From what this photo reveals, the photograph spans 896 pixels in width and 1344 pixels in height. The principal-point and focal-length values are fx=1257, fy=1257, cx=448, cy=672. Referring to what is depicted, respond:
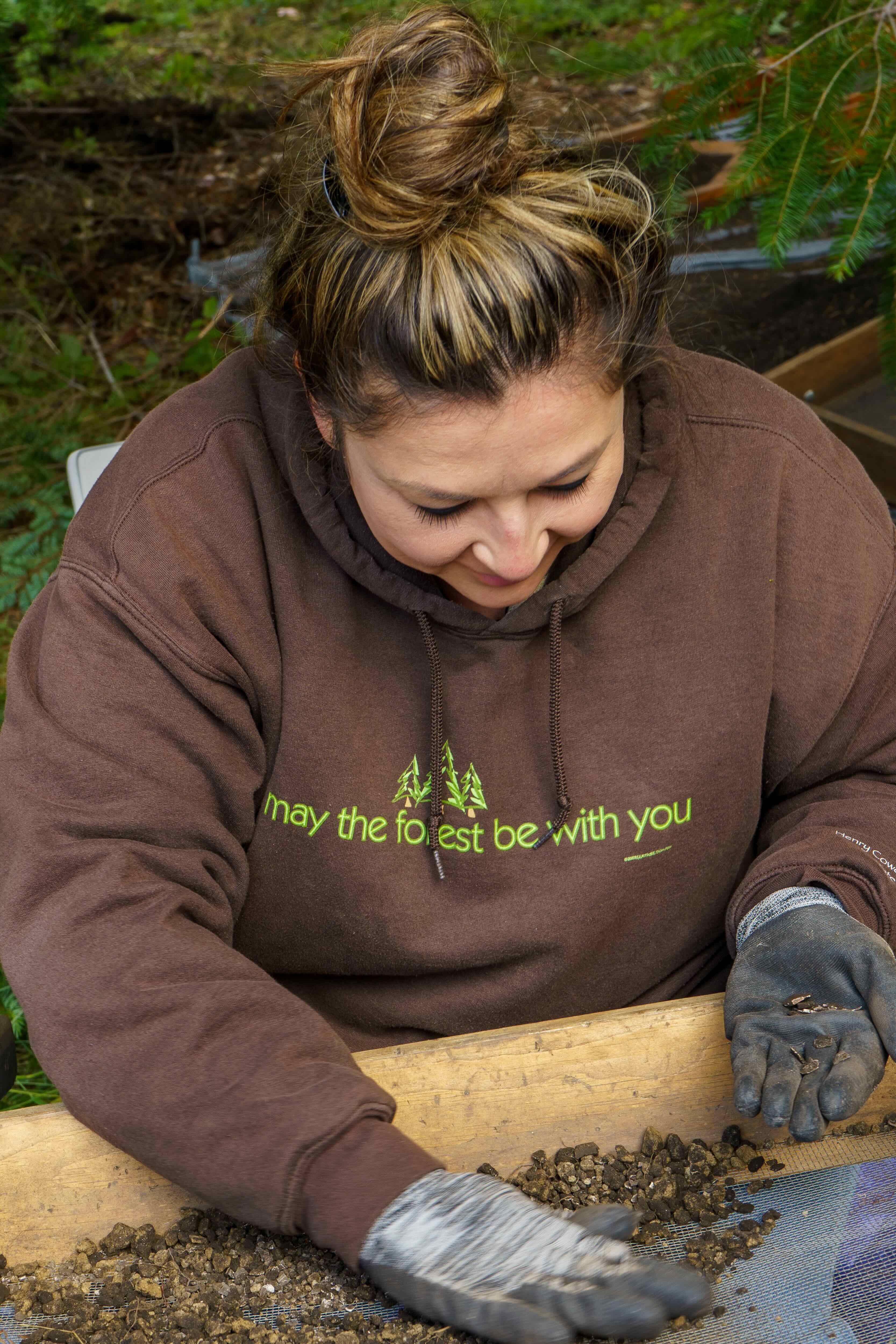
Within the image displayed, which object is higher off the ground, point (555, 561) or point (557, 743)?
point (555, 561)

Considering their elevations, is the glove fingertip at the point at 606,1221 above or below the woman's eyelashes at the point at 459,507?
below

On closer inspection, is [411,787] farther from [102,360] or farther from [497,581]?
[102,360]

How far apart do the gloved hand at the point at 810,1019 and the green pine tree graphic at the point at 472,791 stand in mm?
350

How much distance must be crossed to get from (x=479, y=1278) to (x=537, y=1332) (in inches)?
2.7

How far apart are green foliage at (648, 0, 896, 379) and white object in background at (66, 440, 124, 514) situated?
3.71 ft

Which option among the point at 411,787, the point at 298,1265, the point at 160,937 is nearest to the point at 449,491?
the point at 411,787

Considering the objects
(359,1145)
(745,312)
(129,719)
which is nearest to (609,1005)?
(359,1145)

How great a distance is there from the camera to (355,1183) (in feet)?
3.58

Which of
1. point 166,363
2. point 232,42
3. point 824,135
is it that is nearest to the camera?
point 824,135

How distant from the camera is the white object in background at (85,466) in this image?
7.39 ft

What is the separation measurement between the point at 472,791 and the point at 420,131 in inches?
28.9

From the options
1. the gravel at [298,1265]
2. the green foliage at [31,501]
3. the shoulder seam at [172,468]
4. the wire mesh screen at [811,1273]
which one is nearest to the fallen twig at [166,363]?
the green foliage at [31,501]

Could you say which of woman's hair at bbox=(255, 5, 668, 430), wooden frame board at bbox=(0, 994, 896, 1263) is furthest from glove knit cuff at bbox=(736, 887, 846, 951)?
woman's hair at bbox=(255, 5, 668, 430)

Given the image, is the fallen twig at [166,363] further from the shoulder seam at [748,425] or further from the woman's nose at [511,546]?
the woman's nose at [511,546]
